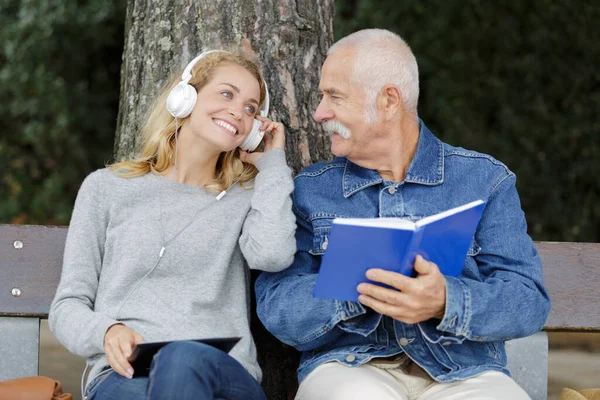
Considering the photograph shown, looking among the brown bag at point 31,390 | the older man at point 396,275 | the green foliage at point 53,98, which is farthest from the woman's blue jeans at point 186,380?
the green foliage at point 53,98

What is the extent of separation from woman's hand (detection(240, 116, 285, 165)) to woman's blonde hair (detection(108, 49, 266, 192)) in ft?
0.22

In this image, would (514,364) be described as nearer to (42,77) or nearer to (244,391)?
(244,391)

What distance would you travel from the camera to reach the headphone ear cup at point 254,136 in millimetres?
3242

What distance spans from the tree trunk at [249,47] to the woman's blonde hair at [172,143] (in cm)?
16

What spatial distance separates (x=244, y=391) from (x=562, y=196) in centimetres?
519

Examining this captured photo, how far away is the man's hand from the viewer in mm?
2635

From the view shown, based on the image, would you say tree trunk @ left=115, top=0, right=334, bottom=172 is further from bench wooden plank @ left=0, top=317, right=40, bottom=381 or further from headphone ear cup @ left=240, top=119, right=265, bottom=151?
bench wooden plank @ left=0, top=317, right=40, bottom=381

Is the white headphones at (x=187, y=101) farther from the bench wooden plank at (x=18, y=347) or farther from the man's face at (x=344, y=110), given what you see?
the bench wooden plank at (x=18, y=347)

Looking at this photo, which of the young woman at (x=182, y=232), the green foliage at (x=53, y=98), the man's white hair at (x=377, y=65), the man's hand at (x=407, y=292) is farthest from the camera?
the green foliage at (x=53, y=98)

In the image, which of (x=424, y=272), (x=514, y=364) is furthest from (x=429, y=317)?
(x=514, y=364)

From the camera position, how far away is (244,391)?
8.87 ft

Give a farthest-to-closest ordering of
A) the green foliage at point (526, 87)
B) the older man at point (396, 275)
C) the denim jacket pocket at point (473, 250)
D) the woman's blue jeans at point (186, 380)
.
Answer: the green foliage at point (526, 87) < the denim jacket pocket at point (473, 250) < the older man at point (396, 275) < the woman's blue jeans at point (186, 380)

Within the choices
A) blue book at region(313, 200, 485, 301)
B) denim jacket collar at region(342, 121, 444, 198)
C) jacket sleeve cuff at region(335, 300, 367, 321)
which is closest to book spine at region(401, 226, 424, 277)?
blue book at region(313, 200, 485, 301)

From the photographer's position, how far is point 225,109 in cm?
317
